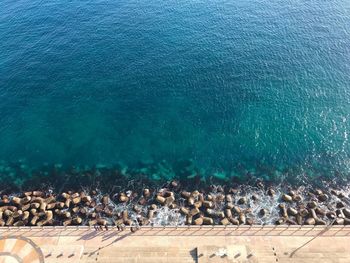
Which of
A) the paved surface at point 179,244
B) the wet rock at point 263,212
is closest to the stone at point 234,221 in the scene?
the paved surface at point 179,244

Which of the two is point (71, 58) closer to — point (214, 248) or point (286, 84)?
point (286, 84)

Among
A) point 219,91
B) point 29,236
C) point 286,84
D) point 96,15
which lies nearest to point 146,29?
point 96,15

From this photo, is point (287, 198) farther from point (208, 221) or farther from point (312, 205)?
point (208, 221)

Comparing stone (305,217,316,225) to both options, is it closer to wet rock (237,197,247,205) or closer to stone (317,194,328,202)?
stone (317,194,328,202)

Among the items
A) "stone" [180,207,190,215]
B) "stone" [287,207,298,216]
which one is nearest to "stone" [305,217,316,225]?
"stone" [287,207,298,216]

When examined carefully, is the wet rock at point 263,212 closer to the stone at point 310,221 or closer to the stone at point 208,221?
the stone at point 310,221

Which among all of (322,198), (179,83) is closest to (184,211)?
(322,198)
